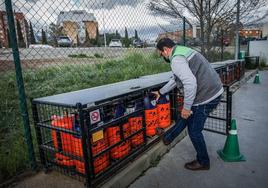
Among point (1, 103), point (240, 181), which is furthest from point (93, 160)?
point (1, 103)

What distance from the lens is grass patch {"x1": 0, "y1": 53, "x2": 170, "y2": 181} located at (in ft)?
9.25

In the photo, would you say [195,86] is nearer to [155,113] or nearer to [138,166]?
[155,113]

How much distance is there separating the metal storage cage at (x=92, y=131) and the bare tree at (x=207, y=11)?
6.91 metres

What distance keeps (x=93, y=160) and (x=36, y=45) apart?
7.89 feet

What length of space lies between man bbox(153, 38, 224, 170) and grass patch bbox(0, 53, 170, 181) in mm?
2067

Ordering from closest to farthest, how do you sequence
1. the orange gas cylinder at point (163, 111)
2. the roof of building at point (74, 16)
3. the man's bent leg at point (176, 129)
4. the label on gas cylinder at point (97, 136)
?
1. the label on gas cylinder at point (97, 136)
2. the man's bent leg at point (176, 129)
3. the orange gas cylinder at point (163, 111)
4. the roof of building at point (74, 16)

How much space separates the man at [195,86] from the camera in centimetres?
242

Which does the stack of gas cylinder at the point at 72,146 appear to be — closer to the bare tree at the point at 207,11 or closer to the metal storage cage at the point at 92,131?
the metal storage cage at the point at 92,131

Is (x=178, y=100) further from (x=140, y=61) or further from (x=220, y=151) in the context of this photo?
(x=140, y=61)

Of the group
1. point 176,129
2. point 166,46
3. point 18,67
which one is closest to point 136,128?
point 176,129

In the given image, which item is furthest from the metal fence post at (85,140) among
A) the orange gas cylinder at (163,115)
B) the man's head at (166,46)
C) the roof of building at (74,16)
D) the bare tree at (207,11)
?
the bare tree at (207,11)

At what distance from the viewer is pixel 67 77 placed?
20.6 feet

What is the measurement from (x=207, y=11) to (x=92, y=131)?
343 inches

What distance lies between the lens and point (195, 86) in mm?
2416
